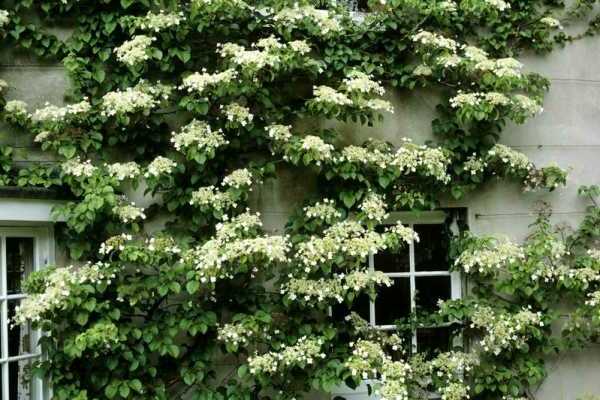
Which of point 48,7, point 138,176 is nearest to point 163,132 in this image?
point 138,176

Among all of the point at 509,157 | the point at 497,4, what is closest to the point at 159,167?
the point at 509,157

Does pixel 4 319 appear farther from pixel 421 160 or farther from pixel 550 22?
pixel 550 22

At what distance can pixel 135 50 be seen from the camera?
15.3ft

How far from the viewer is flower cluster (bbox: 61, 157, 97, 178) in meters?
4.59

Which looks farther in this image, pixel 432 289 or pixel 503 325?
pixel 432 289

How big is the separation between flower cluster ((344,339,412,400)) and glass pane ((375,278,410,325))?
63 cm

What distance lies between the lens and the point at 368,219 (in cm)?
481

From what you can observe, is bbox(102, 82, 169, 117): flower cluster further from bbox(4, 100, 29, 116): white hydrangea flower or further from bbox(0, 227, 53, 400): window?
bbox(0, 227, 53, 400): window

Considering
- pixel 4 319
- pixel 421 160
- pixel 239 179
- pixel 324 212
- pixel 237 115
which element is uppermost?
pixel 237 115

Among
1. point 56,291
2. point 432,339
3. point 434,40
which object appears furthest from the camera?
point 432,339

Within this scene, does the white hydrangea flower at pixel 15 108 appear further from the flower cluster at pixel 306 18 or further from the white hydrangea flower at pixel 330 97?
the white hydrangea flower at pixel 330 97

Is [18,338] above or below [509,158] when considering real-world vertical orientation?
below

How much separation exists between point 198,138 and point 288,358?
4.82 feet

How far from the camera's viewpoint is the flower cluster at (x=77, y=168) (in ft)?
15.1
